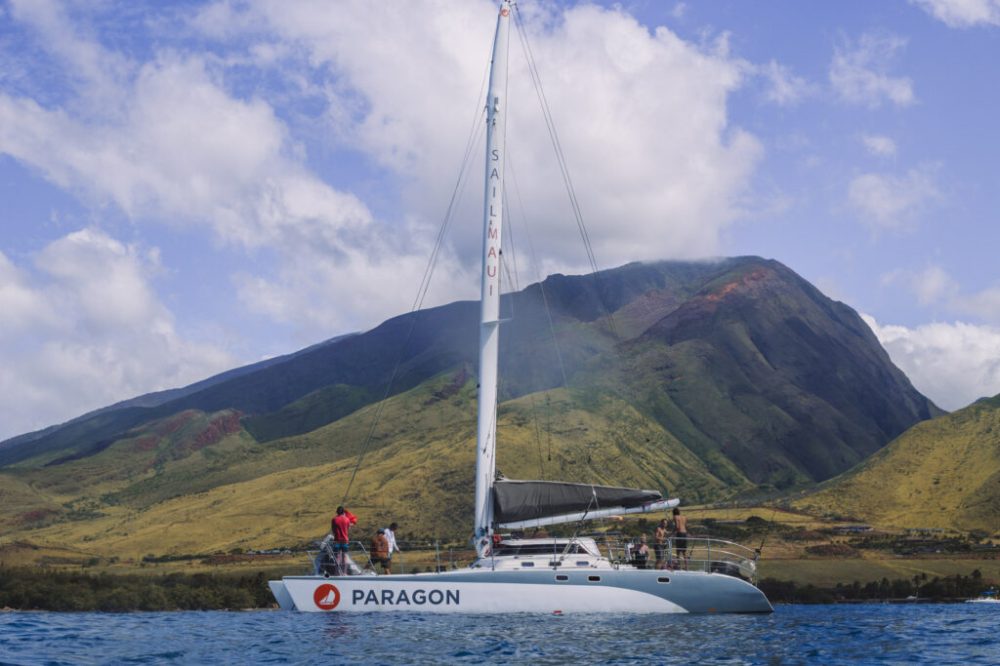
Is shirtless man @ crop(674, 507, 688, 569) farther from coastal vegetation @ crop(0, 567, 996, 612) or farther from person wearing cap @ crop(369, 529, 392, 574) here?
coastal vegetation @ crop(0, 567, 996, 612)

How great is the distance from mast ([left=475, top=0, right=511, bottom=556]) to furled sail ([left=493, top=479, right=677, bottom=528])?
1.85 feet

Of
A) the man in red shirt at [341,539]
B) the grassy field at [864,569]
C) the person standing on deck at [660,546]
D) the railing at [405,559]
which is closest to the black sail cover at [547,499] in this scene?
the person standing on deck at [660,546]

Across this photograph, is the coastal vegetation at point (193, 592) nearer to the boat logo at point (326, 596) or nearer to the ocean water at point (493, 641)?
the ocean water at point (493, 641)

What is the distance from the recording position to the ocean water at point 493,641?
74.5ft

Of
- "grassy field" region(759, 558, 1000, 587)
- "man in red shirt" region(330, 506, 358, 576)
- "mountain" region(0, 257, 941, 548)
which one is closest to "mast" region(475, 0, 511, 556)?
"man in red shirt" region(330, 506, 358, 576)

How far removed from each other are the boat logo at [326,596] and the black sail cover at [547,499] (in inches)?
227

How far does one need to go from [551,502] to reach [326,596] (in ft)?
25.1

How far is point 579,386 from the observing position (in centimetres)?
15912

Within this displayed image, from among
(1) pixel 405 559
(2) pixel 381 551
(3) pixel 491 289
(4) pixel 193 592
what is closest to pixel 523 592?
(2) pixel 381 551

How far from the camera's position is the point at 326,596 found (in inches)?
1240

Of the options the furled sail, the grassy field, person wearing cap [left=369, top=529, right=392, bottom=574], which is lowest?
the grassy field

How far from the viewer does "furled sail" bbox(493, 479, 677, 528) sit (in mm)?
33625

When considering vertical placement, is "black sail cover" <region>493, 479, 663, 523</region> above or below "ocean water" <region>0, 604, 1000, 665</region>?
above

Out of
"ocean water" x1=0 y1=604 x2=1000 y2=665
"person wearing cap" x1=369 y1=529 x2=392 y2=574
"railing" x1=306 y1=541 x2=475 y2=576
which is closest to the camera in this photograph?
"ocean water" x1=0 y1=604 x2=1000 y2=665
